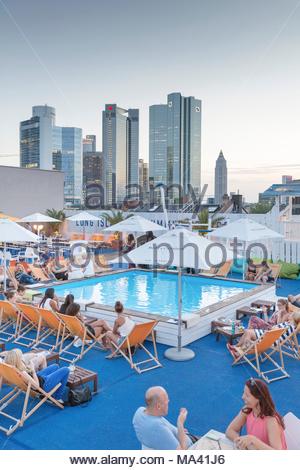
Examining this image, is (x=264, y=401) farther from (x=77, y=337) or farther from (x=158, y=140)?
(x=158, y=140)

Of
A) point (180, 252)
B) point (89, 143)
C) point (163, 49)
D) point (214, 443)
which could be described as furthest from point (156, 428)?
point (89, 143)

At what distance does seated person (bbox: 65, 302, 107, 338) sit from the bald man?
3.80m

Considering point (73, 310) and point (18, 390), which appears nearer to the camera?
point (18, 390)

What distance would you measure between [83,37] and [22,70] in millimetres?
7246

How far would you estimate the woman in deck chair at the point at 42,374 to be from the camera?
4.71m

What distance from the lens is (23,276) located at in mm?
12328

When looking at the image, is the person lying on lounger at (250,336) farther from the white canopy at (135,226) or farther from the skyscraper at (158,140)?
the skyscraper at (158,140)

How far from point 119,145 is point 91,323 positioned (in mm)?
118950

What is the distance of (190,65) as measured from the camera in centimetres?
2698

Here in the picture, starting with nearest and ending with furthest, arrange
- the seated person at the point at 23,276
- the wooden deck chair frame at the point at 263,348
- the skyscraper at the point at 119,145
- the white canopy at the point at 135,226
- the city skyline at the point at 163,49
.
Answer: the wooden deck chair frame at the point at 263,348
the seated person at the point at 23,276
the white canopy at the point at 135,226
the city skyline at the point at 163,49
the skyscraper at the point at 119,145

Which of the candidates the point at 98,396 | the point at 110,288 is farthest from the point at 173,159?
the point at 98,396

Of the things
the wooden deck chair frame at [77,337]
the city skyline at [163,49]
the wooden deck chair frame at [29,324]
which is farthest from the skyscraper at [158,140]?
the wooden deck chair frame at [77,337]

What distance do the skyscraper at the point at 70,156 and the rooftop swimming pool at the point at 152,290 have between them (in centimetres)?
8429
